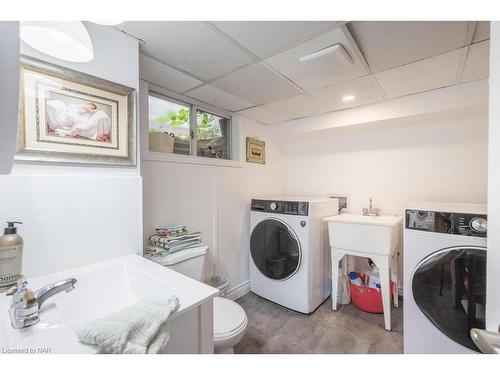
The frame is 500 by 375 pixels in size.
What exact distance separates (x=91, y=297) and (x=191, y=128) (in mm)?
1525

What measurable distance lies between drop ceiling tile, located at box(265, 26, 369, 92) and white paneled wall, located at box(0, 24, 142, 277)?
84 cm

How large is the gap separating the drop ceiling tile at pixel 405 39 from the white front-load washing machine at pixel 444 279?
0.91 m

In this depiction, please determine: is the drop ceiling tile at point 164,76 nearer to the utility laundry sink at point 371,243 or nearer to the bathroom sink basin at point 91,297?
the bathroom sink basin at point 91,297

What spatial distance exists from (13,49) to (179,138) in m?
1.57

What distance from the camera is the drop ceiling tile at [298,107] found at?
1.98 metres

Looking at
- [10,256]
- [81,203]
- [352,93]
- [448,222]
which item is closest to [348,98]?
[352,93]

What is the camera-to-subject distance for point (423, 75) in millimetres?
1529

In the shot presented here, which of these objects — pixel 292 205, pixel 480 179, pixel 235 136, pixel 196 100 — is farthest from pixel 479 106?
pixel 196 100

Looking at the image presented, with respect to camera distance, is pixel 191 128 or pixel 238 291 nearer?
pixel 191 128

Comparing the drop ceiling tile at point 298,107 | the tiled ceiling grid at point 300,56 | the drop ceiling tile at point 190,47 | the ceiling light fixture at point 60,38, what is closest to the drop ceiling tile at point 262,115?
the drop ceiling tile at point 298,107

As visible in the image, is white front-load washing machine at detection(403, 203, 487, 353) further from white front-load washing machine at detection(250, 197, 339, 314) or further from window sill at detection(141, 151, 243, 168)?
window sill at detection(141, 151, 243, 168)

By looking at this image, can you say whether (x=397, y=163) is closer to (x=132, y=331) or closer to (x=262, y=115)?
(x=262, y=115)

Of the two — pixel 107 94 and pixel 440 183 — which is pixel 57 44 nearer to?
pixel 107 94

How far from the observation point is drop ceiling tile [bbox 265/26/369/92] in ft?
3.73
